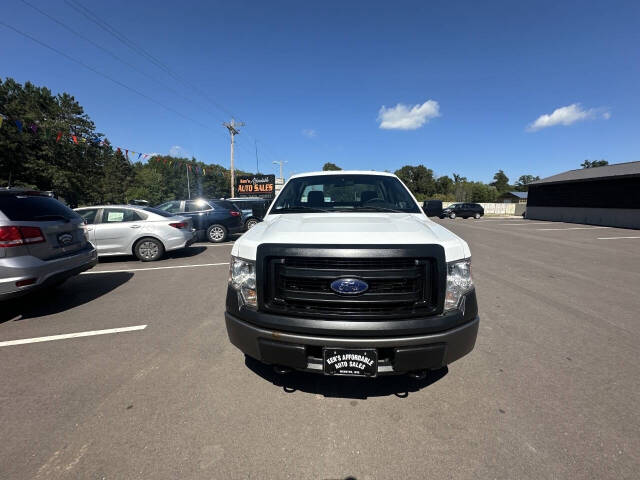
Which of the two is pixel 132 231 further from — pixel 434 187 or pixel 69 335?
pixel 434 187

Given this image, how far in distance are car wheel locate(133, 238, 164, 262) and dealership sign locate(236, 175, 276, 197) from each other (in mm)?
25972

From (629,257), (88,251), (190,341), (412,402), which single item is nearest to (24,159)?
(88,251)

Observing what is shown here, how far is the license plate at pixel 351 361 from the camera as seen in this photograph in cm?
184

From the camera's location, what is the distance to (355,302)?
1865 mm

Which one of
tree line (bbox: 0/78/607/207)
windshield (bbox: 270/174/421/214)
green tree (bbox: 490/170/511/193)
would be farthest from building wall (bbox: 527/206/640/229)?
green tree (bbox: 490/170/511/193)

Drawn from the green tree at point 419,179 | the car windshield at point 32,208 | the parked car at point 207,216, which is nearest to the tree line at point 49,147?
the parked car at point 207,216

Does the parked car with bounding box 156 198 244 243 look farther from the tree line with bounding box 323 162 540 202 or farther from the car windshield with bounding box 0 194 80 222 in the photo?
the tree line with bounding box 323 162 540 202

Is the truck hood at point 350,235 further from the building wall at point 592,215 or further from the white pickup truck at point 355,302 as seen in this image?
the building wall at point 592,215

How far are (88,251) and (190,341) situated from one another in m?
2.87

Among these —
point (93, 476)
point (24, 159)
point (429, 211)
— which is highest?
point (24, 159)

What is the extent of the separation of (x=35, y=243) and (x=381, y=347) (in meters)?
4.47

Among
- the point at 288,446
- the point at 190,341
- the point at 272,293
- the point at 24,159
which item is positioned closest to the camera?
the point at 288,446

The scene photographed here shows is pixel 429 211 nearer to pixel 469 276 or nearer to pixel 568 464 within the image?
pixel 469 276

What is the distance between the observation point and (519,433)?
1912 mm
